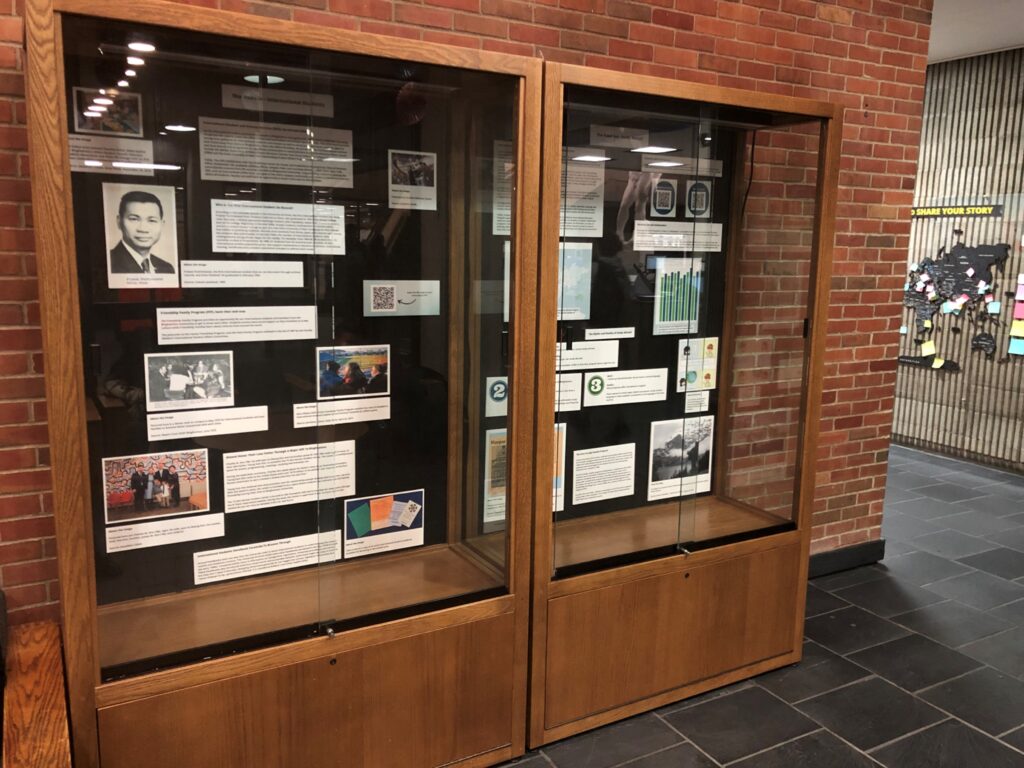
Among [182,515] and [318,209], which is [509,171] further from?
[182,515]

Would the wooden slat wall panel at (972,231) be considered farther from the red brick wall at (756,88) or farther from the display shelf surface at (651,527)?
the display shelf surface at (651,527)

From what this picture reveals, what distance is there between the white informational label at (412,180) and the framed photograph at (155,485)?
964mm

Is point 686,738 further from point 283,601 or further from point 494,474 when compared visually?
point 283,601

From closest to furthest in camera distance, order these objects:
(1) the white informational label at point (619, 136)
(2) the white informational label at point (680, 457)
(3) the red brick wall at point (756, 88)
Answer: (3) the red brick wall at point (756, 88), (1) the white informational label at point (619, 136), (2) the white informational label at point (680, 457)

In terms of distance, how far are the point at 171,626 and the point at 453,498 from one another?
970mm

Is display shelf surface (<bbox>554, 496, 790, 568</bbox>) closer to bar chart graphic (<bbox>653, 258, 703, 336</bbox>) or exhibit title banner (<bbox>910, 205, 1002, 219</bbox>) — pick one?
bar chart graphic (<bbox>653, 258, 703, 336</bbox>)

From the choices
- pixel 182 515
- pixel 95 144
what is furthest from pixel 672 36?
pixel 182 515

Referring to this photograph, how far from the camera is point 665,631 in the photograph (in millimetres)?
2955

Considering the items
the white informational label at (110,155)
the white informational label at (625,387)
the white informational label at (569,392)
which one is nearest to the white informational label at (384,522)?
the white informational label at (569,392)

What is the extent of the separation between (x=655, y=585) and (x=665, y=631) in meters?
0.20

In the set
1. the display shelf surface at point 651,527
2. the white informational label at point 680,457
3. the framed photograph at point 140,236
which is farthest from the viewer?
the white informational label at point 680,457

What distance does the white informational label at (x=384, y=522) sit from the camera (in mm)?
2582

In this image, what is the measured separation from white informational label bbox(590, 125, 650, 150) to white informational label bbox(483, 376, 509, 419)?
86 centimetres

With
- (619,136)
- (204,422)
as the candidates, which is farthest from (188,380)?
(619,136)
